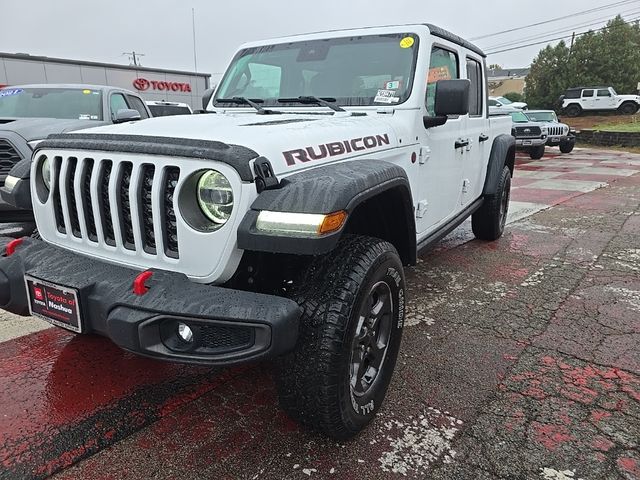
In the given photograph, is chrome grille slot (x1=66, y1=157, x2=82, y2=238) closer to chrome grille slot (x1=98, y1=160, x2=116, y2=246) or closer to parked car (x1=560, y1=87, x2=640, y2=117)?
chrome grille slot (x1=98, y1=160, x2=116, y2=246)

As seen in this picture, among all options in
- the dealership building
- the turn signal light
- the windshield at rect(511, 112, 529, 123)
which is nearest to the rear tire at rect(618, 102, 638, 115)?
the windshield at rect(511, 112, 529, 123)

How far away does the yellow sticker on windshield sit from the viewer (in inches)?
129

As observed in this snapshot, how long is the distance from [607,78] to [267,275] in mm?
49217

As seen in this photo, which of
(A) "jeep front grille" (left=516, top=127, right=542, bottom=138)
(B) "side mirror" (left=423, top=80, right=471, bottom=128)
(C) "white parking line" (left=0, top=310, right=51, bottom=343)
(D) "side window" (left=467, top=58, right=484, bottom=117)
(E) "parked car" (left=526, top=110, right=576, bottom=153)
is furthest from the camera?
(E) "parked car" (left=526, top=110, right=576, bottom=153)

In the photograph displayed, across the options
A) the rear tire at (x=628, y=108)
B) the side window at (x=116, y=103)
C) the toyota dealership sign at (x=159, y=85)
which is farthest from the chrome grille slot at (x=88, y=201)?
the rear tire at (x=628, y=108)

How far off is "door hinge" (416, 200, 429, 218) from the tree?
44787mm

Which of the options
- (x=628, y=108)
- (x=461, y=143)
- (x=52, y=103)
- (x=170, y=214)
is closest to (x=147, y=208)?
(x=170, y=214)

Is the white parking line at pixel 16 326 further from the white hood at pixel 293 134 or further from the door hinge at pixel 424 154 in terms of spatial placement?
the door hinge at pixel 424 154

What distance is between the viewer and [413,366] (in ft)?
9.55

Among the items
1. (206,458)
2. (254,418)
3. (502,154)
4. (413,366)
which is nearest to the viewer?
(206,458)

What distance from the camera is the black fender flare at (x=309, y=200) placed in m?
1.74

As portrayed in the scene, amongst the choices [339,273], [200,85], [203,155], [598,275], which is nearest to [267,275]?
[339,273]

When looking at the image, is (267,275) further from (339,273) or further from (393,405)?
(393,405)

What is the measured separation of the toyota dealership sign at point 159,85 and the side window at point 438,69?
59.8 ft
